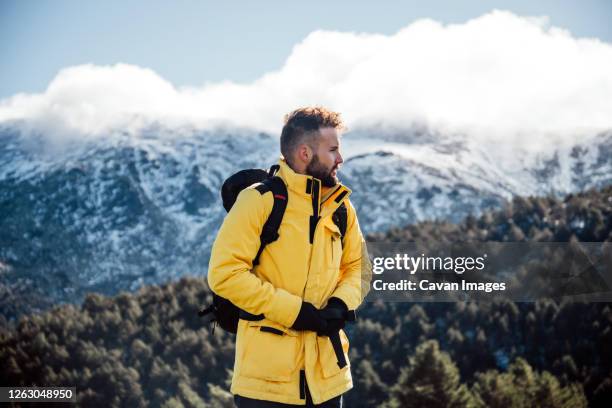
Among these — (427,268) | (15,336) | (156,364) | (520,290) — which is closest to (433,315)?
(520,290)

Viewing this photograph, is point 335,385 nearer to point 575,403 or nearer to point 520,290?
point 575,403

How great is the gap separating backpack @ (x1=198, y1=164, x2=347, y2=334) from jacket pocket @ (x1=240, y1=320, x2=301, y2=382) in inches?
3.6

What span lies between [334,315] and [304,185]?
78 cm

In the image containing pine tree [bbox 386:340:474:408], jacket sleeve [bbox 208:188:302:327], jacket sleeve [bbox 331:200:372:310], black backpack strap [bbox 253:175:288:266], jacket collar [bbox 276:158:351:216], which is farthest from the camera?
pine tree [bbox 386:340:474:408]

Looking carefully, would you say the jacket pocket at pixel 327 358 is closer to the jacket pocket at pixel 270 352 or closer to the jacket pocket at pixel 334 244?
the jacket pocket at pixel 270 352

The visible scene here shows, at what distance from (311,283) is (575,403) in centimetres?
2920

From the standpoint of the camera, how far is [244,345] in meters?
3.27

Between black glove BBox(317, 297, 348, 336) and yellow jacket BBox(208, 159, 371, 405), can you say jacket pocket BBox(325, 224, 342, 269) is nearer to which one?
yellow jacket BBox(208, 159, 371, 405)

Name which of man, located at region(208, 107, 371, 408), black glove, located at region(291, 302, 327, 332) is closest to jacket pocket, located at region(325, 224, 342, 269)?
man, located at region(208, 107, 371, 408)

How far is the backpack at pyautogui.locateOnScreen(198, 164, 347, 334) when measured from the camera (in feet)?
10.8

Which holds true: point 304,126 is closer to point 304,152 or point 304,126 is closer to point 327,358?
point 304,152

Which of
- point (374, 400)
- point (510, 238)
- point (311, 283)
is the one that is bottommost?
point (374, 400)

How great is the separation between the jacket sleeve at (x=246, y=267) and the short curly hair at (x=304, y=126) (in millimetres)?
394

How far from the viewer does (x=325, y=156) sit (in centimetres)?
346
